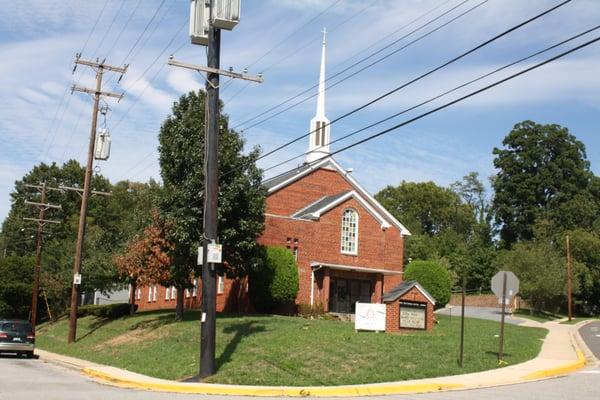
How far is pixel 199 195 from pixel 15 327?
9.70m

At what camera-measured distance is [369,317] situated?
24875 millimetres

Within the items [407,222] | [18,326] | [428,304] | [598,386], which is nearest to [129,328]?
[18,326]

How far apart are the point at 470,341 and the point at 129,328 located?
1620 centimetres

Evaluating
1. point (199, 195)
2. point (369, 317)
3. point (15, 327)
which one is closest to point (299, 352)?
point (369, 317)

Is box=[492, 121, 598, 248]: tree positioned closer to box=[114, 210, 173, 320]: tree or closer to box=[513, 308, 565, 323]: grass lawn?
box=[513, 308, 565, 323]: grass lawn

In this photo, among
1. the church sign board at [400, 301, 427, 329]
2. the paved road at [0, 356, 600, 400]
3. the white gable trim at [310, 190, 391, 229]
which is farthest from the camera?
the white gable trim at [310, 190, 391, 229]

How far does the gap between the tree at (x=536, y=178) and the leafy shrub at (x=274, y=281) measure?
52.5 metres

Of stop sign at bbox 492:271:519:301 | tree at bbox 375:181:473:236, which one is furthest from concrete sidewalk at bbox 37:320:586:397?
tree at bbox 375:181:473:236

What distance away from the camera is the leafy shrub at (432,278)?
142ft

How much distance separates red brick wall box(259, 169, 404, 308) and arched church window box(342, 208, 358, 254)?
26 centimetres

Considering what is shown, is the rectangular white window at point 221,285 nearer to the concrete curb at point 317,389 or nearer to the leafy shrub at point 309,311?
the leafy shrub at point 309,311

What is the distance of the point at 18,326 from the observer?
29406 millimetres

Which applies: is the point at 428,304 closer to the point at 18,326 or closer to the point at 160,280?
the point at 160,280

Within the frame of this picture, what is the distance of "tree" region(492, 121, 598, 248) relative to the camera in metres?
81.2
